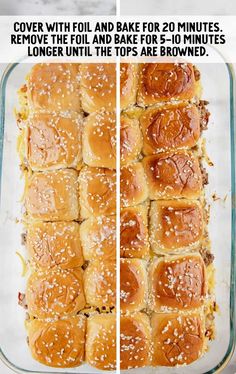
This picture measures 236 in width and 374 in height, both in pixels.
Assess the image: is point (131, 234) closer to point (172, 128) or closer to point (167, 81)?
point (172, 128)

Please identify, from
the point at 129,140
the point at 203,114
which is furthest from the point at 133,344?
the point at 203,114

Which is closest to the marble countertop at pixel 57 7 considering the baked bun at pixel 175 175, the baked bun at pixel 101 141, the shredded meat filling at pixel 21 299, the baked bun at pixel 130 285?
the baked bun at pixel 101 141

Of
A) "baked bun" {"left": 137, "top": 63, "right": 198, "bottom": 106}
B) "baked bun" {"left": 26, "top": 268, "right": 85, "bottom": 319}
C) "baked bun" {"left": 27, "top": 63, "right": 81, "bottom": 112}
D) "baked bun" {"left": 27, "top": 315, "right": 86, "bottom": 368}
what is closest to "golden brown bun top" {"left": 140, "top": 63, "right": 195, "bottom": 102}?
"baked bun" {"left": 137, "top": 63, "right": 198, "bottom": 106}

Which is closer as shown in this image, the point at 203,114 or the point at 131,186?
the point at 131,186

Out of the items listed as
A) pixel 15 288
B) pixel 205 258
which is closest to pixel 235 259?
pixel 205 258

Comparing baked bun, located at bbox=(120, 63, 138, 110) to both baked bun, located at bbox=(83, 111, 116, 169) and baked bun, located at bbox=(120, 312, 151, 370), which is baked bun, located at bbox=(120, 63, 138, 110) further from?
baked bun, located at bbox=(120, 312, 151, 370)

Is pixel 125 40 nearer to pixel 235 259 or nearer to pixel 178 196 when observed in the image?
pixel 178 196
